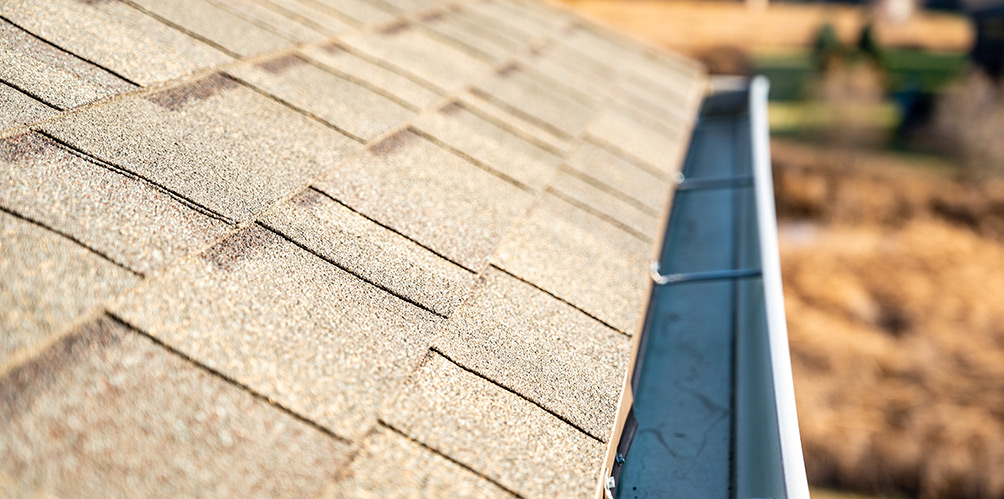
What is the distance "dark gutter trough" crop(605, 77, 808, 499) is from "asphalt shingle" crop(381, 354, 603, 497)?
0.31m

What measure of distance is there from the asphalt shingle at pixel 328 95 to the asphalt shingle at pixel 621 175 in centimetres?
95

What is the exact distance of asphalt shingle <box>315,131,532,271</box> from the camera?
2.37 m

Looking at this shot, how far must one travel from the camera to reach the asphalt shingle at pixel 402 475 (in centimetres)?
148

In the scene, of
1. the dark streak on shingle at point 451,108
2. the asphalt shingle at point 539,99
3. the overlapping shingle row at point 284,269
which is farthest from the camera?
the asphalt shingle at point 539,99

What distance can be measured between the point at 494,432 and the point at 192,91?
5.77ft

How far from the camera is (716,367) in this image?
2.83 metres

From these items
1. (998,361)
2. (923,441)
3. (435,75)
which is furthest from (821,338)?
(435,75)

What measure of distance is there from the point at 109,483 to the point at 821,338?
25.4ft

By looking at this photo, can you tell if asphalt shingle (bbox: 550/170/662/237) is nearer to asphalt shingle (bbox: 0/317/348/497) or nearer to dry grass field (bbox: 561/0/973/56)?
asphalt shingle (bbox: 0/317/348/497)

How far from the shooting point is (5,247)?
5.24 ft

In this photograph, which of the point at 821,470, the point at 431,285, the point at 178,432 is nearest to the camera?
the point at 178,432

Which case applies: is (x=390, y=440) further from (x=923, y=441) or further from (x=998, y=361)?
(x=998, y=361)

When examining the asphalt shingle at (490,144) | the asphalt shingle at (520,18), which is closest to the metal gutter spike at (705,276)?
the asphalt shingle at (490,144)

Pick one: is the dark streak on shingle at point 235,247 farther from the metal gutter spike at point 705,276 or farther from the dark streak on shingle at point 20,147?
the metal gutter spike at point 705,276
